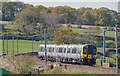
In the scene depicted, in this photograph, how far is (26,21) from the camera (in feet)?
247

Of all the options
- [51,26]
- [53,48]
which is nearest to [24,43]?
[51,26]

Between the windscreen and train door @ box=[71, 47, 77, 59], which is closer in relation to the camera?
the windscreen

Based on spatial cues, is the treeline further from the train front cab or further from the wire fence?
the train front cab

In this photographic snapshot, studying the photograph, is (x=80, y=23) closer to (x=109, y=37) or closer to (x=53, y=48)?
(x=109, y=37)

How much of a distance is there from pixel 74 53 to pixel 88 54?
200cm

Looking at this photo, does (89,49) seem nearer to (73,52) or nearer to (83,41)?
(73,52)

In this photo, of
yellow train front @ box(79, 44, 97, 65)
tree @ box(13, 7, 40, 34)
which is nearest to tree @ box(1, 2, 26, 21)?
tree @ box(13, 7, 40, 34)

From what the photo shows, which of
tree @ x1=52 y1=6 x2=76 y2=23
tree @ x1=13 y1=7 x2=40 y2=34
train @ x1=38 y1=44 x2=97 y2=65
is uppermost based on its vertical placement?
tree @ x1=52 y1=6 x2=76 y2=23

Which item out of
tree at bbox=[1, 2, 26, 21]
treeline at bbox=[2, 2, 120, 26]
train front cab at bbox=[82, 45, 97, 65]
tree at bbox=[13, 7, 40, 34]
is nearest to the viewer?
train front cab at bbox=[82, 45, 97, 65]

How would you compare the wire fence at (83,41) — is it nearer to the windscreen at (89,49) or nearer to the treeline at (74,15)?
the treeline at (74,15)

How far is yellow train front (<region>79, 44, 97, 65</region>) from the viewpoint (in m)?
32.5

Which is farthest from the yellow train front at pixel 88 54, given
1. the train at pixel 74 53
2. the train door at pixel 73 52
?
the train door at pixel 73 52

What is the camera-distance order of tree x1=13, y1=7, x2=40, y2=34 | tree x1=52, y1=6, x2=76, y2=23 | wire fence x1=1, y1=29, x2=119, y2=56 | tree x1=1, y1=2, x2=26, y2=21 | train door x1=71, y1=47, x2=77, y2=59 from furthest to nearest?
tree x1=52, y1=6, x2=76, y2=23
tree x1=1, y1=2, x2=26, y2=21
tree x1=13, y1=7, x2=40, y2=34
wire fence x1=1, y1=29, x2=119, y2=56
train door x1=71, y1=47, x2=77, y2=59

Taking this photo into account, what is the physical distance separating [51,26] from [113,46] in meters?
24.7
